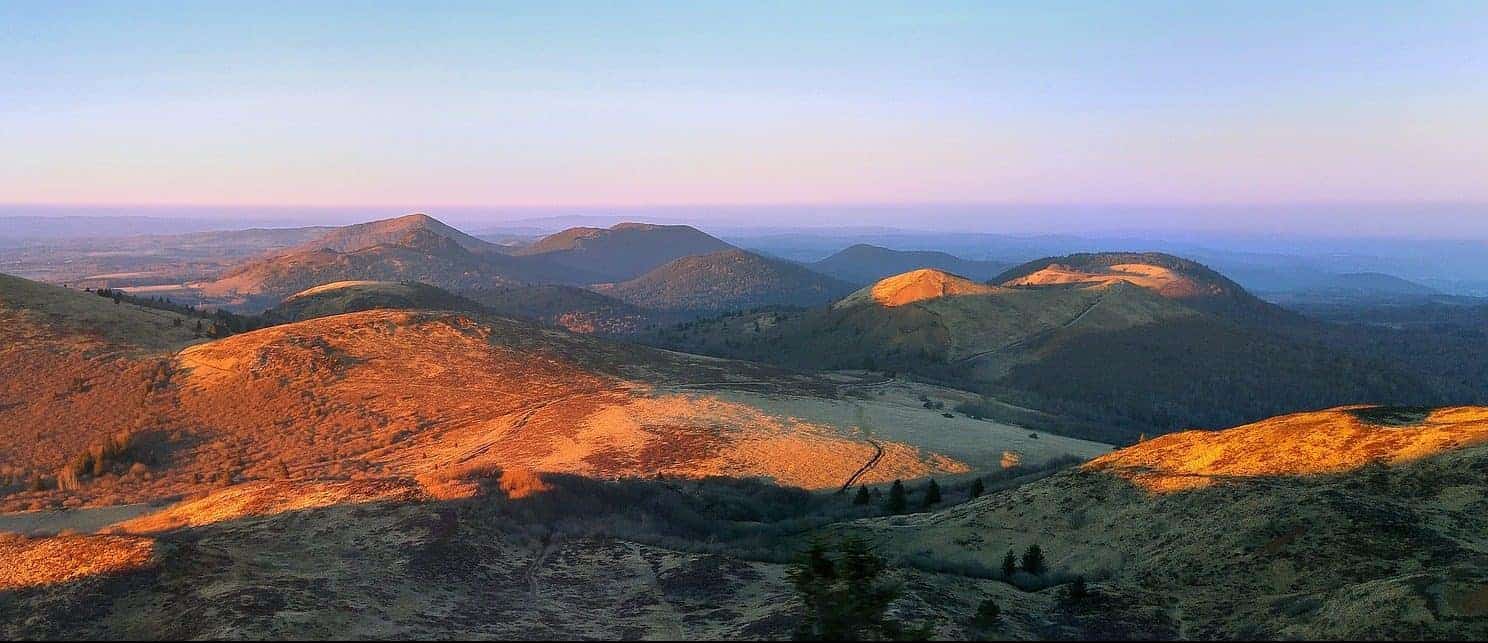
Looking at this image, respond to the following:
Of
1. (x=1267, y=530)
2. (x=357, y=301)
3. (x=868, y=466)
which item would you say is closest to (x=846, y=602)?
(x=1267, y=530)

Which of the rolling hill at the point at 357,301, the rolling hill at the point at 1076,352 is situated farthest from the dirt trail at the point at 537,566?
the rolling hill at the point at 357,301

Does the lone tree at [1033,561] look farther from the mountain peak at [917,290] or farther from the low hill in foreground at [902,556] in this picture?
the mountain peak at [917,290]

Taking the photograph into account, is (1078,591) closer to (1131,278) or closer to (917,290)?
(917,290)

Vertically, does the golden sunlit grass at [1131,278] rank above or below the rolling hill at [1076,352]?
above

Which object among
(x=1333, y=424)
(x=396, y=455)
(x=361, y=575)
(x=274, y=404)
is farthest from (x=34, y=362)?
(x=1333, y=424)

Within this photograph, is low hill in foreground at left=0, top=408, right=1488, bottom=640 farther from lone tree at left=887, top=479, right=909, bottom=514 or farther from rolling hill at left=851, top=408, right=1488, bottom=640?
lone tree at left=887, top=479, right=909, bottom=514

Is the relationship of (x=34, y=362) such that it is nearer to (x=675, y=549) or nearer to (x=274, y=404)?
(x=274, y=404)
